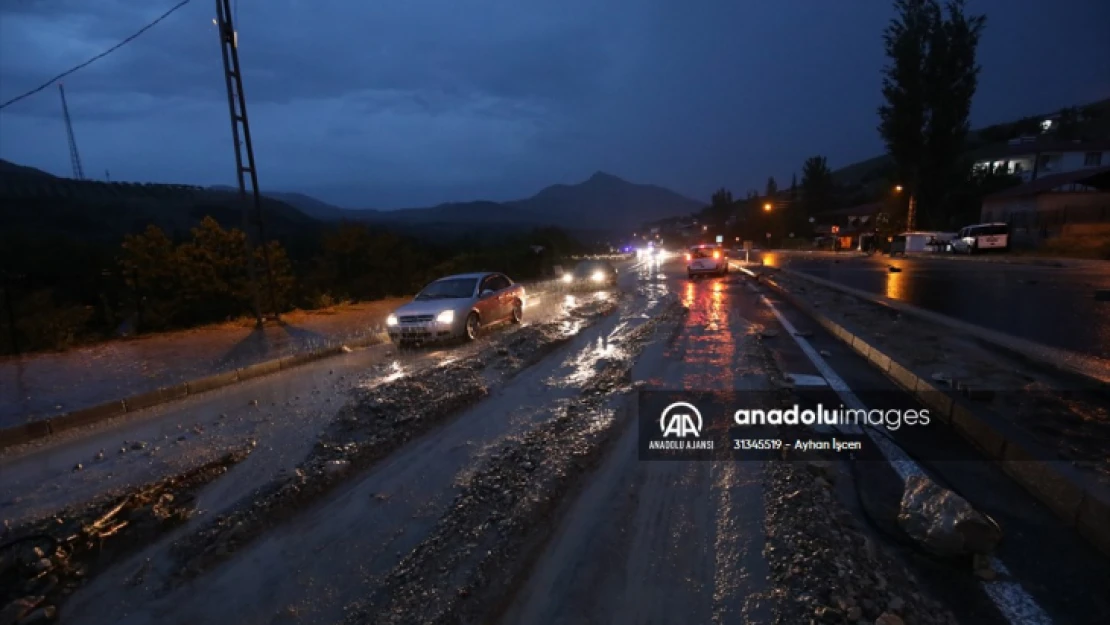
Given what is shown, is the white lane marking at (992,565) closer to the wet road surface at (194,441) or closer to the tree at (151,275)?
the wet road surface at (194,441)

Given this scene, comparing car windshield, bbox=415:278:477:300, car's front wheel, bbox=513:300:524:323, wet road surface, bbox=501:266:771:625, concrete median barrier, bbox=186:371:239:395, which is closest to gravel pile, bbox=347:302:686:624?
wet road surface, bbox=501:266:771:625

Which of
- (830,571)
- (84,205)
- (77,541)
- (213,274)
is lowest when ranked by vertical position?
(77,541)

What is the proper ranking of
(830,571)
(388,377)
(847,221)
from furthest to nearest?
(847,221) → (388,377) → (830,571)

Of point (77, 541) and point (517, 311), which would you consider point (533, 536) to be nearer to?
point (77, 541)

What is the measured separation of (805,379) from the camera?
7.80 metres

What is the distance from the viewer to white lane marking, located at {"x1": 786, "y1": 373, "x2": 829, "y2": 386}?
7.57 m

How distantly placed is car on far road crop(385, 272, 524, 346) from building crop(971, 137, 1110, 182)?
2585 inches

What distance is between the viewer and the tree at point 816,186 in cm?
9762

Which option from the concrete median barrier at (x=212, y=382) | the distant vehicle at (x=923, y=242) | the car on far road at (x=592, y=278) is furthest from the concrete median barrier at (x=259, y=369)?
the distant vehicle at (x=923, y=242)

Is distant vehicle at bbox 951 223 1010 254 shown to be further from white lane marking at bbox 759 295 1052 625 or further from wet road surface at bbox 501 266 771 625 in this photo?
wet road surface at bbox 501 266 771 625

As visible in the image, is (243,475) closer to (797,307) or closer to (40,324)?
(40,324)

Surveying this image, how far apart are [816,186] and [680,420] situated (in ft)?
342

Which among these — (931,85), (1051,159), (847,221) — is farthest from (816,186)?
(931,85)

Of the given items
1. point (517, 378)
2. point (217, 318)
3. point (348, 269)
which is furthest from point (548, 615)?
point (348, 269)
